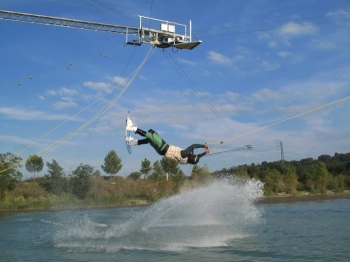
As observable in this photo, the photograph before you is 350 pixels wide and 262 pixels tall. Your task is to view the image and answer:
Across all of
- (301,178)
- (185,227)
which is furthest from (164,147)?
(301,178)

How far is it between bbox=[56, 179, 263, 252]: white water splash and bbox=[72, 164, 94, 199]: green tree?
107 ft

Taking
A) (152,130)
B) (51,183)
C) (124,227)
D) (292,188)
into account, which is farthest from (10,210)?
(152,130)

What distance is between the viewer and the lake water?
17469 millimetres

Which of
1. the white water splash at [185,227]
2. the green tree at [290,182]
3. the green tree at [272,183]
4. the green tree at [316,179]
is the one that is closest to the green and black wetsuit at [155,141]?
the white water splash at [185,227]

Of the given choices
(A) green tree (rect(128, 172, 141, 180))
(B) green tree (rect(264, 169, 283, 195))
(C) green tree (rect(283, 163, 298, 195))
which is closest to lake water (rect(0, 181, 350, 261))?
(B) green tree (rect(264, 169, 283, 195))

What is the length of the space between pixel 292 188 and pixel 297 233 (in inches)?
1670

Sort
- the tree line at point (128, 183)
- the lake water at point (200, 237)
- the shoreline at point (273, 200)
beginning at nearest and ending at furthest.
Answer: the lake water at point (200, 237)
the shoreline at point (273, 200)
the tree line at point (128, 183)

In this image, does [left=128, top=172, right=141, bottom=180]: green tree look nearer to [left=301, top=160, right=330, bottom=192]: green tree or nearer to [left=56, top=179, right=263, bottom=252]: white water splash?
[left=301, top=160, right=330, bottom=192]: green tree

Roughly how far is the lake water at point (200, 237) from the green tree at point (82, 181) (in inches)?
1167

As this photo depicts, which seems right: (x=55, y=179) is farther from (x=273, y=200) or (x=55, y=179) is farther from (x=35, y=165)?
(x=273, y=200)

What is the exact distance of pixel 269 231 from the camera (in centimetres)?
2359

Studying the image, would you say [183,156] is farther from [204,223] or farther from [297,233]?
[204,223]

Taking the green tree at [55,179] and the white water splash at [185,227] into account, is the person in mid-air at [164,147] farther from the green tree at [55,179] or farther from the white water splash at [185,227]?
the green tree at [55,179]

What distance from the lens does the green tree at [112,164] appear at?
6775 centimetres
